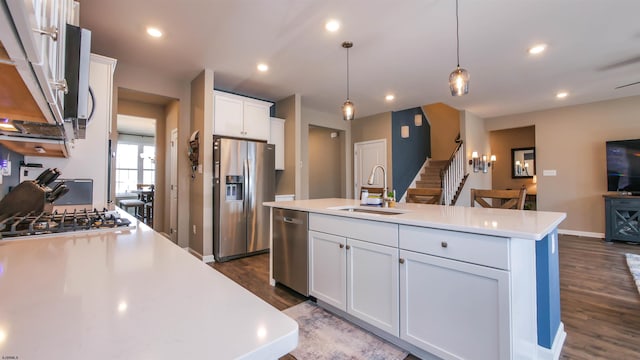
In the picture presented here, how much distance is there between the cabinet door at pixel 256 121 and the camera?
427 cm

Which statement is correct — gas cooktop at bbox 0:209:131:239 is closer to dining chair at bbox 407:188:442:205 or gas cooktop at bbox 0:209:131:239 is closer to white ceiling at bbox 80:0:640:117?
white ceiling at bbox 80:0:640:117

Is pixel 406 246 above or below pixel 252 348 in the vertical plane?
below

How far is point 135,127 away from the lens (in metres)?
7.35

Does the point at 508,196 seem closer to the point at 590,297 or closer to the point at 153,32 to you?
the point at 590,297

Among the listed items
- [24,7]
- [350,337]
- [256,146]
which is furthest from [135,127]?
[24,7]

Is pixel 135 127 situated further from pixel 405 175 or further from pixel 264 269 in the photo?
pixel 405 175

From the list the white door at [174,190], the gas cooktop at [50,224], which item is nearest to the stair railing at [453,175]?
the white door at [174,190]

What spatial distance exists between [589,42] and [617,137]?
3.35 metres

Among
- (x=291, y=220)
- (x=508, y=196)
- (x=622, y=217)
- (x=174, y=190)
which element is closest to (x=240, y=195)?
(x=174, y=190)

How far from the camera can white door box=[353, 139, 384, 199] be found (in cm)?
607

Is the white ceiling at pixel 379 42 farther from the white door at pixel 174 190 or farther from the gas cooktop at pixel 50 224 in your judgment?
the gas cooktop at pixel 50 224

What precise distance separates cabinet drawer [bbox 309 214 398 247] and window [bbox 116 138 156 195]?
7731 millimetres

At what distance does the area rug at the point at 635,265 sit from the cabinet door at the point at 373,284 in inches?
114

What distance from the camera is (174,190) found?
4422 millimetres
